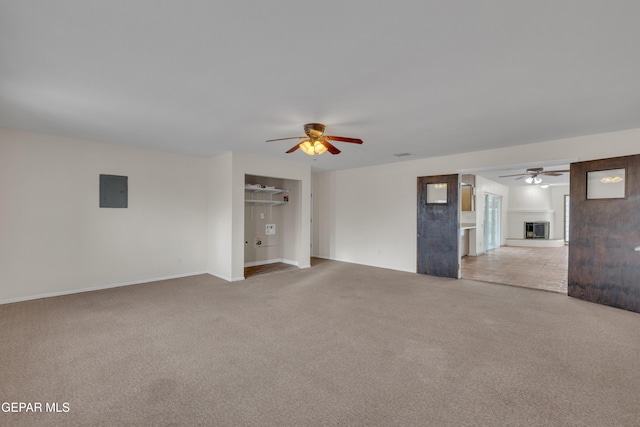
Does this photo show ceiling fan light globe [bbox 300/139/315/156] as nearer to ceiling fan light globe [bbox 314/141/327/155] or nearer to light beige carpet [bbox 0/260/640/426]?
ceiling fan light globe [bbox 314/141/327/155]

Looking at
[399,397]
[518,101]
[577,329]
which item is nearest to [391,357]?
[399,397]

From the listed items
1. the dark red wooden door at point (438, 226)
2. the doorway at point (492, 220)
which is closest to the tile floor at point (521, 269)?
the dark red wooden door at point (438, 226)

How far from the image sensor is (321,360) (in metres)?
2.65

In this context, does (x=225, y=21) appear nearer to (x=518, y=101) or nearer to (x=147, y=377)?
(x=147, y=377)

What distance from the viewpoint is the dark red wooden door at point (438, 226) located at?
5809mm

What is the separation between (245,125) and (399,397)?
11.3 feet

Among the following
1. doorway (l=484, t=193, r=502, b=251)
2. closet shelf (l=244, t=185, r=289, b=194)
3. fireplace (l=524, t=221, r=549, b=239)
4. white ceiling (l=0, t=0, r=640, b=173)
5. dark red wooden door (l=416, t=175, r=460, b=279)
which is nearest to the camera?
white ceiling (l=0, t=0, r=640, b=173)

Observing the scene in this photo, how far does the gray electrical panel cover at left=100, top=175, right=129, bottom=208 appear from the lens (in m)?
4.96

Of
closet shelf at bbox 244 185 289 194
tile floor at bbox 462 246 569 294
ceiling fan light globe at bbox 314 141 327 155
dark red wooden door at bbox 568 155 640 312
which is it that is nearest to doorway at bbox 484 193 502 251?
tile floor at bbox 462 246 569 294

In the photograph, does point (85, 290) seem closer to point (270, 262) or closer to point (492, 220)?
point (270, 262)

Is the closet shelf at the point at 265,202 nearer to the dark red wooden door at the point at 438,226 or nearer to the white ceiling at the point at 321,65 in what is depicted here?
the white ceiling at the point at 321,65

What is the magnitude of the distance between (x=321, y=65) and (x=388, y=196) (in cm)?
484

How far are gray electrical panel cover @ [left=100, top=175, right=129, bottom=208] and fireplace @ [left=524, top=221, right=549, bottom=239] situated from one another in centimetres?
1345

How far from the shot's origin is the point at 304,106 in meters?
3.20
